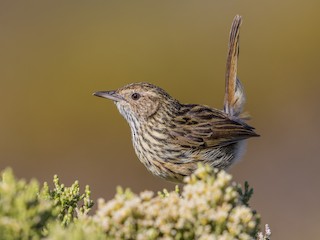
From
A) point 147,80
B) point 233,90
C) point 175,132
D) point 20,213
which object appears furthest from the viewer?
point 147,80

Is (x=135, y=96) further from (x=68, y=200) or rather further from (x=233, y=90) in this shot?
(x=68, y=200)

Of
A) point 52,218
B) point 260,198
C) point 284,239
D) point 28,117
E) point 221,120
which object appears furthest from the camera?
point 28,117

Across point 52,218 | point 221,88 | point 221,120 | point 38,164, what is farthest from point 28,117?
point 52,218

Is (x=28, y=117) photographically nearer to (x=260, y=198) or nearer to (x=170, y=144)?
(x=260, y=198)

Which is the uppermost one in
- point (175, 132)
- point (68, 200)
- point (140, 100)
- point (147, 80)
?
point (147, 80)

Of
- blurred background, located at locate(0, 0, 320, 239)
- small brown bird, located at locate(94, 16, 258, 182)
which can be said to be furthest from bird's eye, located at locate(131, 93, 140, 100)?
blurred background, located at locate(0, 0, 320, 239)

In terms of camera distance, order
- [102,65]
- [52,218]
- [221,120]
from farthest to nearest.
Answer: [102,65]
[221,120]
[52,218]

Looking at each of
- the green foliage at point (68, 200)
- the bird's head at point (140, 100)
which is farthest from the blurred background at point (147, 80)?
the green foliage at point (68, 200)

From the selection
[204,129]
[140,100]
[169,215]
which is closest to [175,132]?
[204,129]
